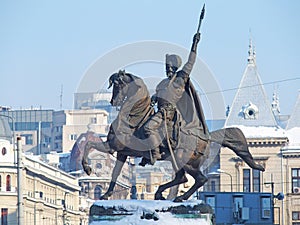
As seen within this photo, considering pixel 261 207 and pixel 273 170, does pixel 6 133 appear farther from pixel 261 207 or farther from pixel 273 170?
pixel 261 207

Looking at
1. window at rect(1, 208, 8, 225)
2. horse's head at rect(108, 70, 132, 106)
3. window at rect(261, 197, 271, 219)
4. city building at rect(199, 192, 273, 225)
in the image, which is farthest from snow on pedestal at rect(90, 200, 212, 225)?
window at rect(1, 208, 8, 225)

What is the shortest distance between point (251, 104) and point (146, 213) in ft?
360

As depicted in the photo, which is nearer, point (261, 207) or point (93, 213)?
point (93, 213)

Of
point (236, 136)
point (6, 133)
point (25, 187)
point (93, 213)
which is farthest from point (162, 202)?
point (6, 133)

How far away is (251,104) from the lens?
135125 millimetres

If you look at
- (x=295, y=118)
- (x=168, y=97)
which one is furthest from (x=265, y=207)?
(x=168, y=97)

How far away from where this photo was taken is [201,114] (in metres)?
27.2

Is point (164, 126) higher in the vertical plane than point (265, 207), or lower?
higher

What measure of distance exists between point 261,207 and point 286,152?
41.1m

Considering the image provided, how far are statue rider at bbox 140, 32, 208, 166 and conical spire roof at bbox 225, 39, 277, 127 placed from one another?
105464mm

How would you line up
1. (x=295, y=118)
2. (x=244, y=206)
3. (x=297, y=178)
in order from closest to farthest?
1. (x=244, y=206)
2. (x=297, y=178)
3. (x=295, y=118)

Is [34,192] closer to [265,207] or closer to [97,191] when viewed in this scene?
[97,191]

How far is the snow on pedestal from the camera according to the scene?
2572cm

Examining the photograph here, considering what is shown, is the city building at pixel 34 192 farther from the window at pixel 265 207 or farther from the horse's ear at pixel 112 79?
the horse's ear at pixel 112 79
